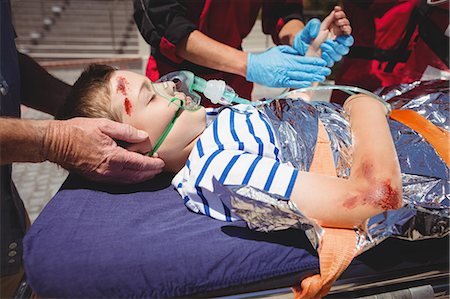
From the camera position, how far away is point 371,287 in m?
1.20

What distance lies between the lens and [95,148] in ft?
4.21

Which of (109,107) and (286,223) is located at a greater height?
(109,107)

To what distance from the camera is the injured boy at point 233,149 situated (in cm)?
112

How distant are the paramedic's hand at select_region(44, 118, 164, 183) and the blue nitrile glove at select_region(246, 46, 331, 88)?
0.62 m

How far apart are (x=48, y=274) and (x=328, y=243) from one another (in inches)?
28.0

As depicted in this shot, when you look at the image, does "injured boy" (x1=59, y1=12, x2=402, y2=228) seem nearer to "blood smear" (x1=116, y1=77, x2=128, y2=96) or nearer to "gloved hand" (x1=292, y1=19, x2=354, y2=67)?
"blood smear" (x1=116, y1=77, x2=128, y2=96)

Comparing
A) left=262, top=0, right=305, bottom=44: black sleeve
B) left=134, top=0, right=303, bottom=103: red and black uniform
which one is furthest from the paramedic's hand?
left=262, top=0, right=305, bottom=44: black sleeve

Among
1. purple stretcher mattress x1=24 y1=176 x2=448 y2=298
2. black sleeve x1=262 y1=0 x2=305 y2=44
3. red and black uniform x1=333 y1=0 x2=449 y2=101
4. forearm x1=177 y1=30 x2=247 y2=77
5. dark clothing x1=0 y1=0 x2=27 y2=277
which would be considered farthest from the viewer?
black sleeve x1=262 y1=0 x2=305 y2=44

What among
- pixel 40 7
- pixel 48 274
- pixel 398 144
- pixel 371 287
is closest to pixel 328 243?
pixel 371 287

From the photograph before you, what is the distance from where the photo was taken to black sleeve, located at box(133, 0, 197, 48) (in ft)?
5.70

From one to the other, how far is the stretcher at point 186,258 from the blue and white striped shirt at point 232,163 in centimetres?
6

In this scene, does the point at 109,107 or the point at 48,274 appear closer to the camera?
the point at 48,274

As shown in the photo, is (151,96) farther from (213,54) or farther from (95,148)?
(213,54)

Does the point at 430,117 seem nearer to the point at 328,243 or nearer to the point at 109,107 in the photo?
the point at 328,243
